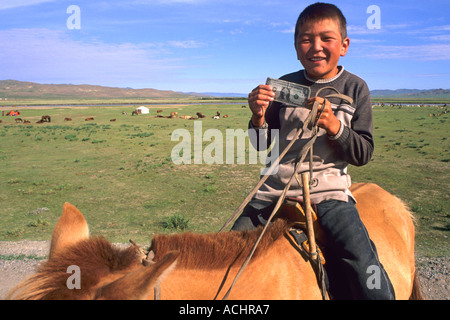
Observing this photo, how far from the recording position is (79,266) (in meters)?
1.53

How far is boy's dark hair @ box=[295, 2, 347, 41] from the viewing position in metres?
2.25

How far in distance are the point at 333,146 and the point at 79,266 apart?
1785 mm

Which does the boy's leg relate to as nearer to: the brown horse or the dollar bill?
the brown horse

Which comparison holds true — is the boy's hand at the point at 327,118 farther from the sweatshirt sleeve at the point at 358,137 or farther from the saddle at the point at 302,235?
the saddle at the point at 302,235

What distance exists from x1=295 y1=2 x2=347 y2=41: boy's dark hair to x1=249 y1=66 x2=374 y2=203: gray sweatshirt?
13.8 inches

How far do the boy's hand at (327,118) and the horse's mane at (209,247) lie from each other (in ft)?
2.57

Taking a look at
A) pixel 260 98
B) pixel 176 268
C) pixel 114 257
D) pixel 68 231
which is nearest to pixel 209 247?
pixel 176 268

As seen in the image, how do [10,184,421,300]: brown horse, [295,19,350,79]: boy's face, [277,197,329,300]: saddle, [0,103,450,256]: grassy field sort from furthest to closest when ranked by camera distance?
[0,103,450,256]: grassy field → [295,19,350,79]: boy's face → [277,197,329,300]: saddle → [10,184,421,300]: brown horse

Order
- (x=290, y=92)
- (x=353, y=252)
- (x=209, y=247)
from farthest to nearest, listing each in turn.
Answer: (x=290, y=92), (x=353, y=252), (x=209, y=247)

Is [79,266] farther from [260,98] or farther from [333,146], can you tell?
[333,146]

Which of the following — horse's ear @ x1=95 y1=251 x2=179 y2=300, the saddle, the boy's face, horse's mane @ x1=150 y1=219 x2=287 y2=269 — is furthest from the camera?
the boy's face

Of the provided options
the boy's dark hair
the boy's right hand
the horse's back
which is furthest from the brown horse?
the boy's dark hair
